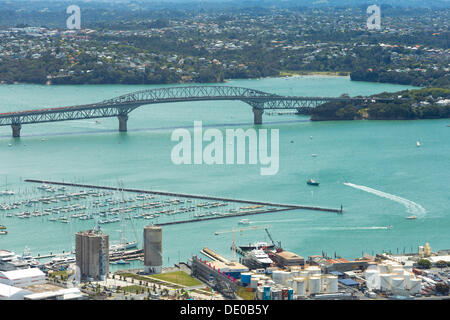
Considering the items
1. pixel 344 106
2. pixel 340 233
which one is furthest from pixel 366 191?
pixel 344 106

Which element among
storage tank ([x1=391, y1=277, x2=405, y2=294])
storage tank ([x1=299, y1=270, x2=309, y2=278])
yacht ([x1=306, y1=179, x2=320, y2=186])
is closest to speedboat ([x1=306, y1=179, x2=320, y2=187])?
yacht ([x1=306, y1=179, x2=320, y2=186])

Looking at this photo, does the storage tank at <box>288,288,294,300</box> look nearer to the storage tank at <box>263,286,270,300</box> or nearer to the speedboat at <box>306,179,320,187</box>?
the storage tank at <box>263,286,270,300</box>

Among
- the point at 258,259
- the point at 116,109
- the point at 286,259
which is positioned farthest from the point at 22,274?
the point at 116,109

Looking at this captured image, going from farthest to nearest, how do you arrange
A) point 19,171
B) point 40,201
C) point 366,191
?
point 19,171 → point 366,191 → point 40,201

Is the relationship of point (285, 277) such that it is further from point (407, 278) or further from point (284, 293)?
point (407, 278)

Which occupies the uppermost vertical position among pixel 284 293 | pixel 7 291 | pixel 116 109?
pixel 116 109

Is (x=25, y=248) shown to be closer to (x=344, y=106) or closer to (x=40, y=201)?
(x=40, y=201)
